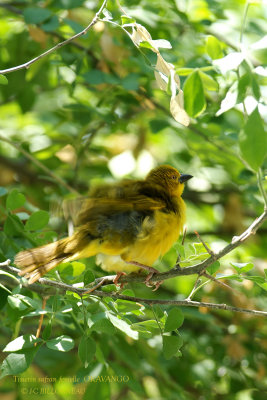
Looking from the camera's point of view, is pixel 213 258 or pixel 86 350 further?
pixel 86 350

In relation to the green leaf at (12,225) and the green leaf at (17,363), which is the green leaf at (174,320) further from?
the green leaf at (12,225)

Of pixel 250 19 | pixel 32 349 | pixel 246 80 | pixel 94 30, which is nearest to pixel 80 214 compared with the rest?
pixel 32 349

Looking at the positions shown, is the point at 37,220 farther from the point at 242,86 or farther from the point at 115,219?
the point at 242,86

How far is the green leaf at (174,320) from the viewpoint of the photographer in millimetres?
2383

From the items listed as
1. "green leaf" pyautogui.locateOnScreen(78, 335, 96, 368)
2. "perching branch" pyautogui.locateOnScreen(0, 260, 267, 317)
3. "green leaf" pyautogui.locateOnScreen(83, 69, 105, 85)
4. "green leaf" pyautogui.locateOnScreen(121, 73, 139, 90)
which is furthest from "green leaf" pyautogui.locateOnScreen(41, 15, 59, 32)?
"green leaf" pyautogui.locateOnScreen(78, 335, 96, 368)

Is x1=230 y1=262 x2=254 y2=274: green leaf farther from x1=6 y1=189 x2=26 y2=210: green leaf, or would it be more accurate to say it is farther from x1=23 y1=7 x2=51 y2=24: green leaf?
x1=23 y1=7 x2=51 y2=24: green leaf

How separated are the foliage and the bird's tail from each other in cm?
8

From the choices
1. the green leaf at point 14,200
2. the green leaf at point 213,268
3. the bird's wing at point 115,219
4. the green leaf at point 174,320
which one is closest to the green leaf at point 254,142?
the green leaf at point 213,268

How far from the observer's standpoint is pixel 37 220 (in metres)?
3.01

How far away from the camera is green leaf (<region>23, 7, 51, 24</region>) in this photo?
11.5 feet

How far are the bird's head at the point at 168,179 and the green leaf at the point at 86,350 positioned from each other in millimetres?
1542

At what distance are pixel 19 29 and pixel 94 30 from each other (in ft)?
2.77

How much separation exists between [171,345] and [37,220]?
1032 mm

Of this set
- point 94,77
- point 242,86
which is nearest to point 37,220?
point 94,77
